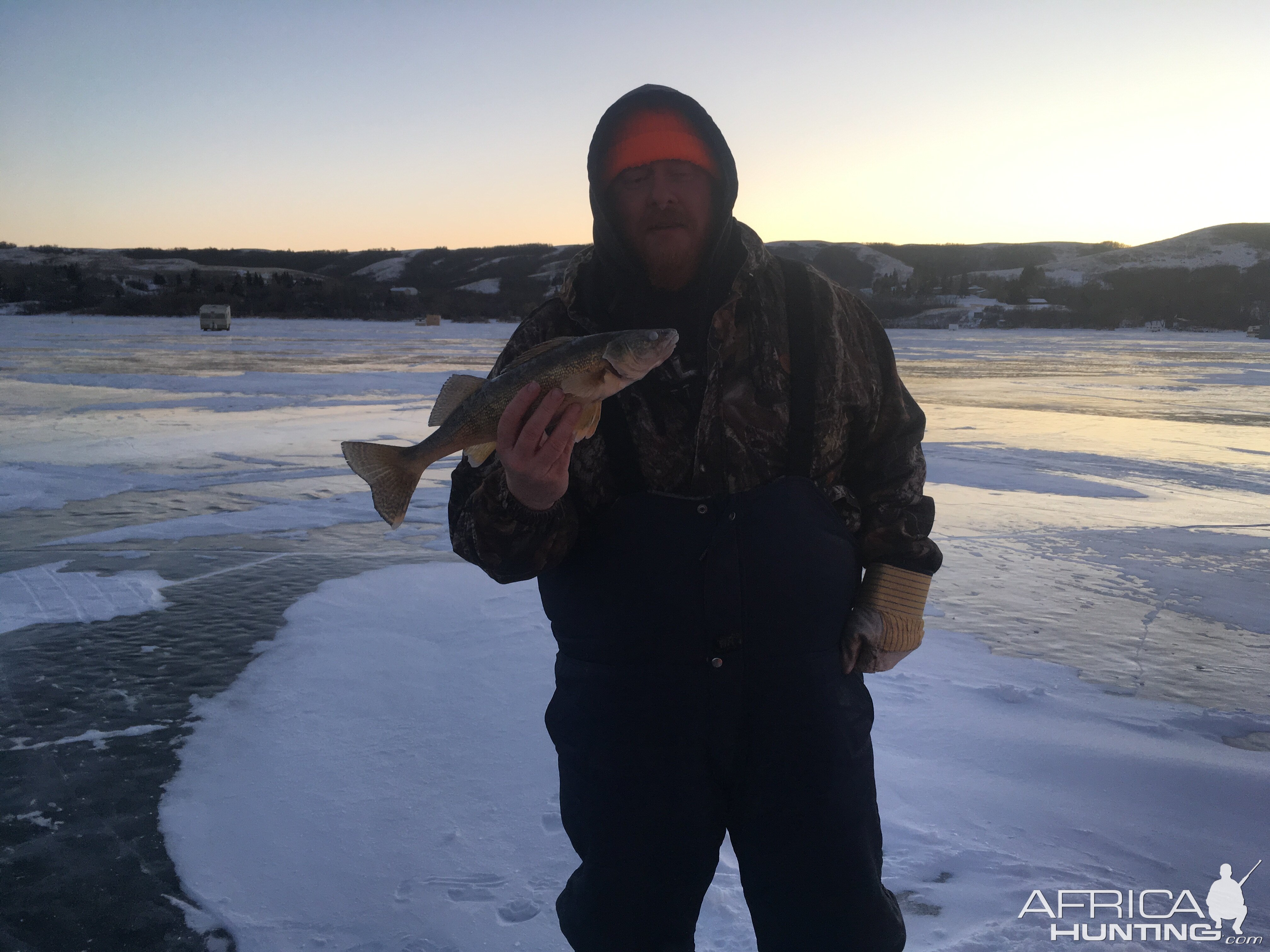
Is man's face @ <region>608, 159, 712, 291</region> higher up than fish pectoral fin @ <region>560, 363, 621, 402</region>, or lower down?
higher up

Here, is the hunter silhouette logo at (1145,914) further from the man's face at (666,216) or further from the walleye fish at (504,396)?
the man's face at (666,216)

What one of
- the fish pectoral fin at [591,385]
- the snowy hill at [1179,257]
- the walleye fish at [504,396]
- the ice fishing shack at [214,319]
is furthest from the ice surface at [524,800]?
the snowy hill at [1179,257]

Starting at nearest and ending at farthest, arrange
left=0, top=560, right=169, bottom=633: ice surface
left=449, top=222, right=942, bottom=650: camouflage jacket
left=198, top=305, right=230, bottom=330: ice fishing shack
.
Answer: left=449, top=222, right=942, bottom=650: camouflage jacket < left=0, top=560, right=169, bottom=633: ice surface < left=198, top=305, right=230, bottom=330: ice fishing shack

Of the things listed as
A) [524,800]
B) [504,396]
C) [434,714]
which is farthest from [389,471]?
[434,714]

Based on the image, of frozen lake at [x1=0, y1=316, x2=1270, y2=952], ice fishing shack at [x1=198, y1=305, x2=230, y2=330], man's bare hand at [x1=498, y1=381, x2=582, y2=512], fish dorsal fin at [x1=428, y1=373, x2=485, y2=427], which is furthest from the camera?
ice fishing shack at [x1=198, y1=305, x2=230, y2=330]

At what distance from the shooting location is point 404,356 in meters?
25.5

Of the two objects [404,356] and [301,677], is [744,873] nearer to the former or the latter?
[301,677]

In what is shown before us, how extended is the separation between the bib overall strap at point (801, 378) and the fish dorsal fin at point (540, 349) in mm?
537

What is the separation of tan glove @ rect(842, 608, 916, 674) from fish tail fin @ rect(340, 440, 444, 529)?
4.13 ft

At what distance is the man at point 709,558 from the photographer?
1837 mm

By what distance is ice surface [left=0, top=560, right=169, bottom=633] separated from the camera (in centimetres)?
491

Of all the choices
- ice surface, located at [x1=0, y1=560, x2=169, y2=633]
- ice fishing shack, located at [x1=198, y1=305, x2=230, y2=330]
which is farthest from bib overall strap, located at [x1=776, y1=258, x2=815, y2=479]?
ice fishing shack, located at [x1=198, y1=305, x2=230, y2=330]

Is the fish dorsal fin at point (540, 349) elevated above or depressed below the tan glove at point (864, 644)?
above

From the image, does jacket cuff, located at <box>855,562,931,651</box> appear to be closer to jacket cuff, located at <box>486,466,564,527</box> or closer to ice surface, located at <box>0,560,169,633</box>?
jacket cuff, located at <box>486,466,564,527</box>
